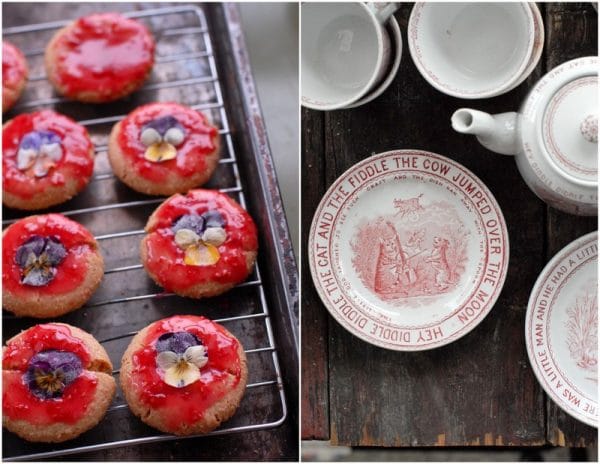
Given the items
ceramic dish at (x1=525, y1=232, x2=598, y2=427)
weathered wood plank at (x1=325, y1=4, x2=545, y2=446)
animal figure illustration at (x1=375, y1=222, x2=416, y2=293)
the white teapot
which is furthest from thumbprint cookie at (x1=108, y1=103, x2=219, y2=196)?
ceramic dish at (x1=525, y1=232, x2=598, y2=427)

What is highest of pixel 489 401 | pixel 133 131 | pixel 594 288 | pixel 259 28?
pixel 259 28

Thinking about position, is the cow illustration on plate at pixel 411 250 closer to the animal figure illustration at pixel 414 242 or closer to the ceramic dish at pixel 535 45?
the animal figure illustration at pixel 414 242

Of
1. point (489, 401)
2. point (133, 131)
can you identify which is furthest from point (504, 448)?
point (133, 131)

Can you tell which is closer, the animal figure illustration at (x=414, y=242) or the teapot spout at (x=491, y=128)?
the teapot spout at (x=491, y=128)

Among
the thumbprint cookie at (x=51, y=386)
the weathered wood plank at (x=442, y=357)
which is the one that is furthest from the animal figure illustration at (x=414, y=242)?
the thumbprint cookie at (x=51, y=386)

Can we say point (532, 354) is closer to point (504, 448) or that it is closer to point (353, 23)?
point (504, 448)

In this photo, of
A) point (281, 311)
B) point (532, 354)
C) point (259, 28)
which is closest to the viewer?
point (532, 354)

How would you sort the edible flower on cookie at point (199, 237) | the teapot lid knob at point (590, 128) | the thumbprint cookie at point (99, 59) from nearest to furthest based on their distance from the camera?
the teapot lid knob at point (590, 128)
the edible flower on cookie at point (199, 237)
the thumbprint cookie at point (99, 59)
